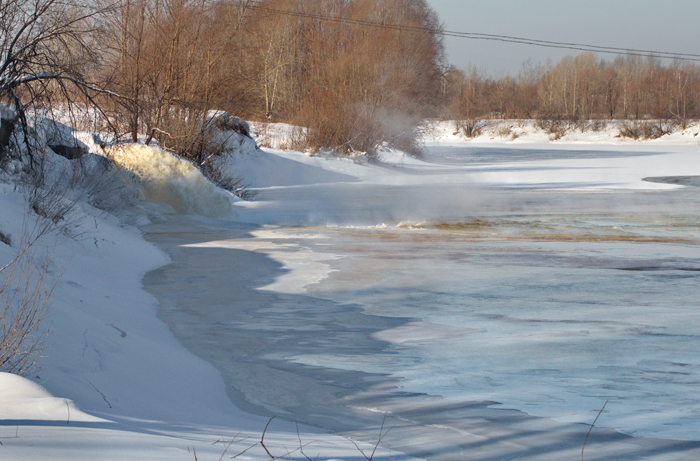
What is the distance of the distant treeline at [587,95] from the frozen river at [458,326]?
6958 centimetres

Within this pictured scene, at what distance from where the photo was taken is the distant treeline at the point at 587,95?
79.5 metres

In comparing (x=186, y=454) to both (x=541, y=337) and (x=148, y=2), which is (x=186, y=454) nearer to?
(x=541, y=337)

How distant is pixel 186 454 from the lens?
303 centimetres

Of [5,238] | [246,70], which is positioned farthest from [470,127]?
[5,238]

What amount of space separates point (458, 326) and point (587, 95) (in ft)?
294

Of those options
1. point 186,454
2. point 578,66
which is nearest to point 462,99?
point 578,66

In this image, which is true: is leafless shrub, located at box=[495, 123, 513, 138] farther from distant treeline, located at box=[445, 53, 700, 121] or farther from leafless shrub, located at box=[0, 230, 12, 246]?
leafless shrub, located at box=[0, 230, 12, 246]

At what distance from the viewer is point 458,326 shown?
6766 millimetres

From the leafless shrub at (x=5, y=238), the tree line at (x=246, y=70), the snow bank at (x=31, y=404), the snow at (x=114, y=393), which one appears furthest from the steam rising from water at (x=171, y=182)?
the snow bank at (x=31, y=404)

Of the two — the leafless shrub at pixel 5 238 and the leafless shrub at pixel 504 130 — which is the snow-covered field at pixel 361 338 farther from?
the leafless shrub at pixel 504 130

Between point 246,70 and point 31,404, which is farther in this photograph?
point 246,70

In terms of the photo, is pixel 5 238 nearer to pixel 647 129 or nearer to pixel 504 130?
pixel 647 129

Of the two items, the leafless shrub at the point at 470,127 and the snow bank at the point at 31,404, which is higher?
the leafless shrub at the point at 470,127

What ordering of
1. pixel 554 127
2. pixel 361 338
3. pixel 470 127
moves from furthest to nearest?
pixel 470 127 < pixel 554 127 < pixel 361 338
